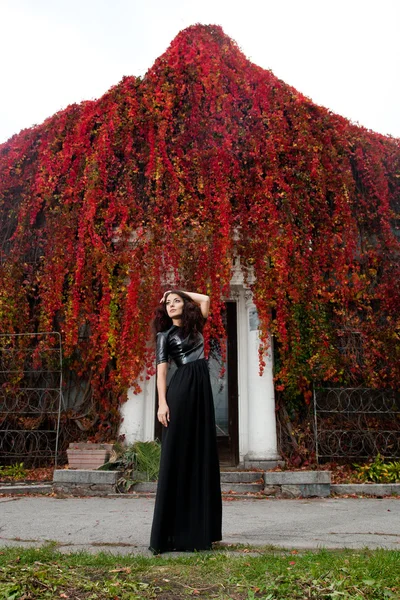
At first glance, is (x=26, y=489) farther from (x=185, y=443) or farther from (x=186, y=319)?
(x=186, y=319)

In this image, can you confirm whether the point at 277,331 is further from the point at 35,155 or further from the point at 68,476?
the point at 35,155

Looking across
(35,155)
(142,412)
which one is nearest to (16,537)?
(142,412)

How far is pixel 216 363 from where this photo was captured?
311 inches

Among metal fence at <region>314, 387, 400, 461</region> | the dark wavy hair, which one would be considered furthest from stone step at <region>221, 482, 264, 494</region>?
the dark wavy hair

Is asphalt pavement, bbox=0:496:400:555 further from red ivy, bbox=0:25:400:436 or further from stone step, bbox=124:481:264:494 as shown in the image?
red ivy, bbox=0:25:400:436

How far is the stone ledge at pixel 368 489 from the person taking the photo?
6.01 m

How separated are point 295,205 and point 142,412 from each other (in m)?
4.05

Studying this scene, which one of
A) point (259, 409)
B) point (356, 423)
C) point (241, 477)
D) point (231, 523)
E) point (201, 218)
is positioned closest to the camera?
point (231, 523)

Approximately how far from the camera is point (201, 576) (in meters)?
2.48

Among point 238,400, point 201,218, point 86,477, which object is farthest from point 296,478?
point 201,218

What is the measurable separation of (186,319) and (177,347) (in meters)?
0.21

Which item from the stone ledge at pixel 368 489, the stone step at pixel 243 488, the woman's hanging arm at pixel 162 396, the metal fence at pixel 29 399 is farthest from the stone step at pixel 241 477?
the woman's hanging arm at pixel 162 396

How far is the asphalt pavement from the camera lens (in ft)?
11.2

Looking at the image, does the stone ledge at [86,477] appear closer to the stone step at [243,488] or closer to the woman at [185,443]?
the stone step at [243,488]
